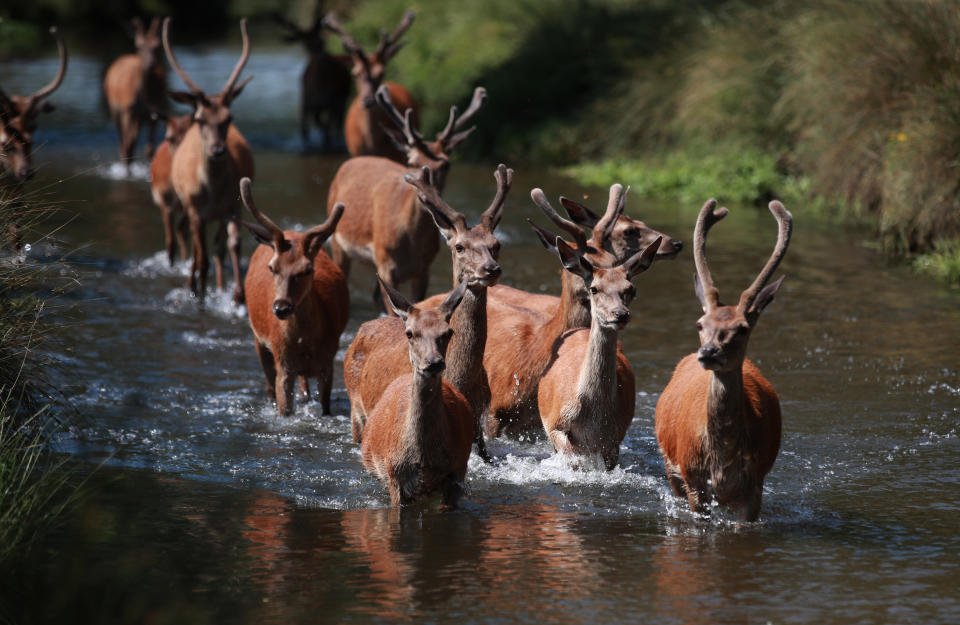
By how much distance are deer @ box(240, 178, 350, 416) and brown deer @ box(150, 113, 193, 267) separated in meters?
4.94

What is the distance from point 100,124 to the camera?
24.1 meters

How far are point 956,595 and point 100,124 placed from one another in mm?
20681

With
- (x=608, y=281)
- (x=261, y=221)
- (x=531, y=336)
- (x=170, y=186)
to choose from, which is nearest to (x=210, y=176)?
(x=170, y=186)

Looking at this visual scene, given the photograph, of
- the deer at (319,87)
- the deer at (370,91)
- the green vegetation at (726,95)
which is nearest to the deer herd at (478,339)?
the deer at (370,91)

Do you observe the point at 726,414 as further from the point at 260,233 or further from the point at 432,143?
the point at 432,143

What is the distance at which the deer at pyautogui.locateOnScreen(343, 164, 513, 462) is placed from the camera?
8.00m

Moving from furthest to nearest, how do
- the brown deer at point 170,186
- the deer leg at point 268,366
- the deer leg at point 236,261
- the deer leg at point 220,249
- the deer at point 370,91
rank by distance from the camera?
the deer at point 370,91 < the brown deer at point 170,186 < the deer leg at point 220,249 < the deer leg at point 236,261 < the deer leg at point 268,366

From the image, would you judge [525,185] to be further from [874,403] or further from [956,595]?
[956,595]

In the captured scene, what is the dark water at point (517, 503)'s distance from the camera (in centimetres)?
593

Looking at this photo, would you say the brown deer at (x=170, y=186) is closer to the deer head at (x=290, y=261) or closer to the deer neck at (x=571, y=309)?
the deer head at (x=290, y=261)

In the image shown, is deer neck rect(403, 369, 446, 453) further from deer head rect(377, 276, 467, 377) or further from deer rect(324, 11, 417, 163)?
deer rect(324, 11, 417, 163)

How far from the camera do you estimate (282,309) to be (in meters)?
8.70

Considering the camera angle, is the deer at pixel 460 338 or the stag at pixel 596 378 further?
→ the deer at pixel 460 338

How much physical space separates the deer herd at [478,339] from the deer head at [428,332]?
0.01 metres
